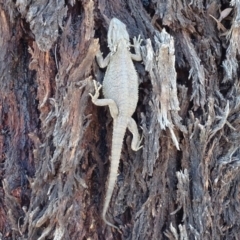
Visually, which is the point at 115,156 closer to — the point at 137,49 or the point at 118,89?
the point at 118,89

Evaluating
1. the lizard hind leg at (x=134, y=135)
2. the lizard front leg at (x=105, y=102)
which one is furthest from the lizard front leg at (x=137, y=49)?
the lizard hind leg at (x=134, y=135)

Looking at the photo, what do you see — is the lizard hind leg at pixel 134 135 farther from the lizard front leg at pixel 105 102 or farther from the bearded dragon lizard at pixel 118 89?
the lizard front leg at pixel 105 102

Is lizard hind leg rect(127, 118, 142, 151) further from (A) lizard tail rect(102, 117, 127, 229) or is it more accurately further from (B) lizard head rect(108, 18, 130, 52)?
(B) lizard head rect(108, 18, 130, 52)

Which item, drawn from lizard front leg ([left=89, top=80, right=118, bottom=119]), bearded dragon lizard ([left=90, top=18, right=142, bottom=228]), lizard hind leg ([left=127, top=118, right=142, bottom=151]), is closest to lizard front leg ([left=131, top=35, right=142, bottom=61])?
bearded dragon lizard ([left=90, top=18, right=142, bottom=228])

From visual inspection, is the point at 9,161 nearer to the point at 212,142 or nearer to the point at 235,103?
the point at 212,142

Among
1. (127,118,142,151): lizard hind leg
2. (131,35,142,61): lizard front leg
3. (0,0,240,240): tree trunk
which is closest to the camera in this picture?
(0,0,240,240): tree trunk

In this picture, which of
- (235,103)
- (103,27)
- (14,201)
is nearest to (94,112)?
(103,27)

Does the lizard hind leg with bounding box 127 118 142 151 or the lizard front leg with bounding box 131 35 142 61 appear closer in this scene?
the lizard hind leg with bounding box 127 118 142 151
